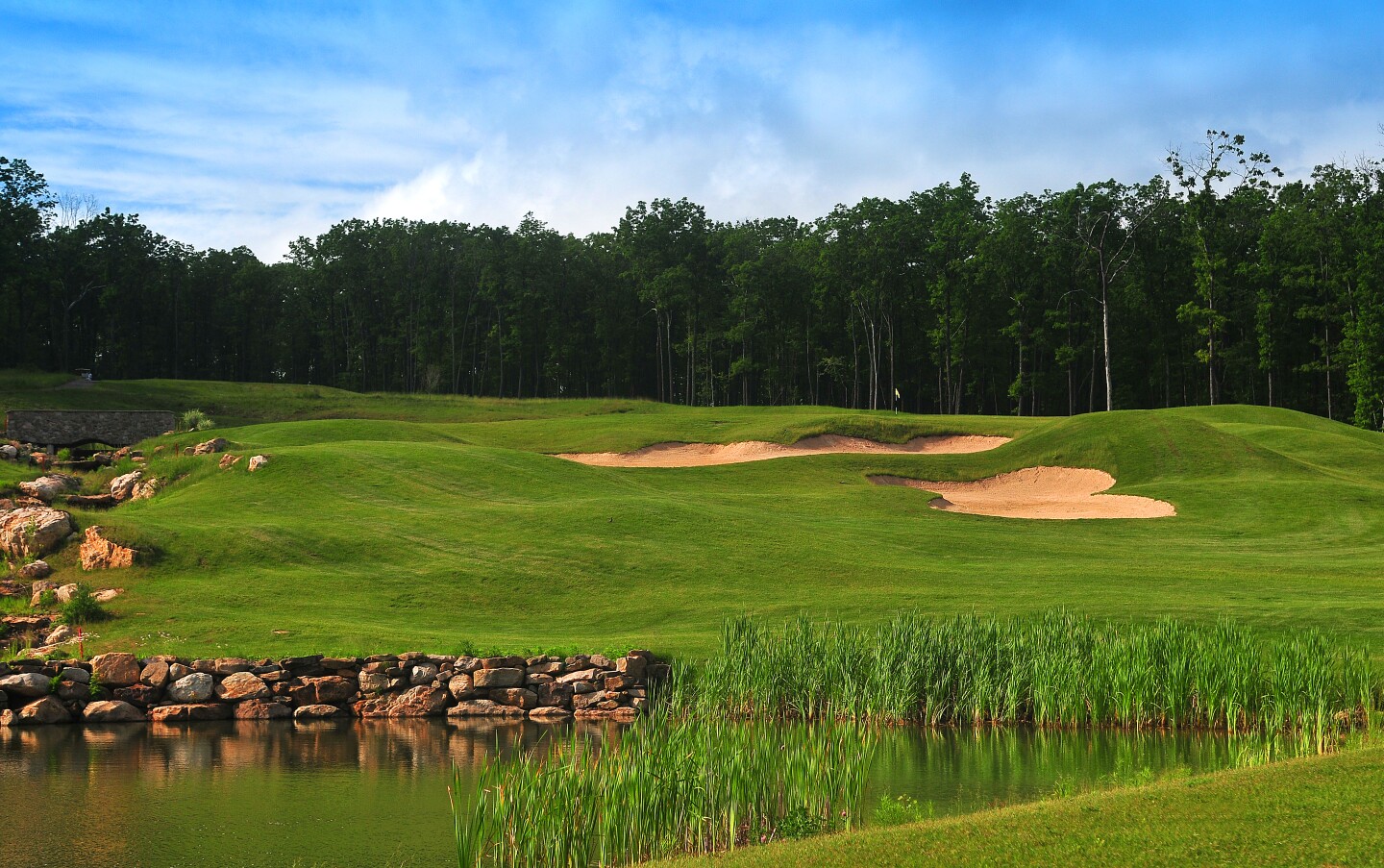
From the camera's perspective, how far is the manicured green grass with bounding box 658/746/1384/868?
821 centimetres

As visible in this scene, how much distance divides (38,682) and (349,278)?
315 ft

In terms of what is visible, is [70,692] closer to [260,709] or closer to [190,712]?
[190,712]

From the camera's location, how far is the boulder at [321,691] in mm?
19406

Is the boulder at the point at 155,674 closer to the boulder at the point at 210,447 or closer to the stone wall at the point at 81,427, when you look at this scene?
the boulder at the point at 210,447

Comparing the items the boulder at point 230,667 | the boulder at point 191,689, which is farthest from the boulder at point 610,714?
the boulder at point 191,689

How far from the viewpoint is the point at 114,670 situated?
19375mm

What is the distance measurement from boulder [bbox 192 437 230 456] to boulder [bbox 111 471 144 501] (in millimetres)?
2183

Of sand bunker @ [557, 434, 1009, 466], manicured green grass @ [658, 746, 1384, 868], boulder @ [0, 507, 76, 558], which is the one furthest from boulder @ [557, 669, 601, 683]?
sand bunker @ [557, 434, 1009, 466]

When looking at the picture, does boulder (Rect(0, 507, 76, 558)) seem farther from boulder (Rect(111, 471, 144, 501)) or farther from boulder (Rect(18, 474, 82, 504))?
boulder (Rect(111, 471, 144, 501))

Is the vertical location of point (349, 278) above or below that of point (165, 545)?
above

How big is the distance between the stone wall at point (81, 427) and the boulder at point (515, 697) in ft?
116

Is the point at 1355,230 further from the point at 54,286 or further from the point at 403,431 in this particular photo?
the point at 54,286

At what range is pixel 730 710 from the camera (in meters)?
17.4

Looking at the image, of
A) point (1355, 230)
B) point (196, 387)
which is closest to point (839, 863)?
point (196, 387)
